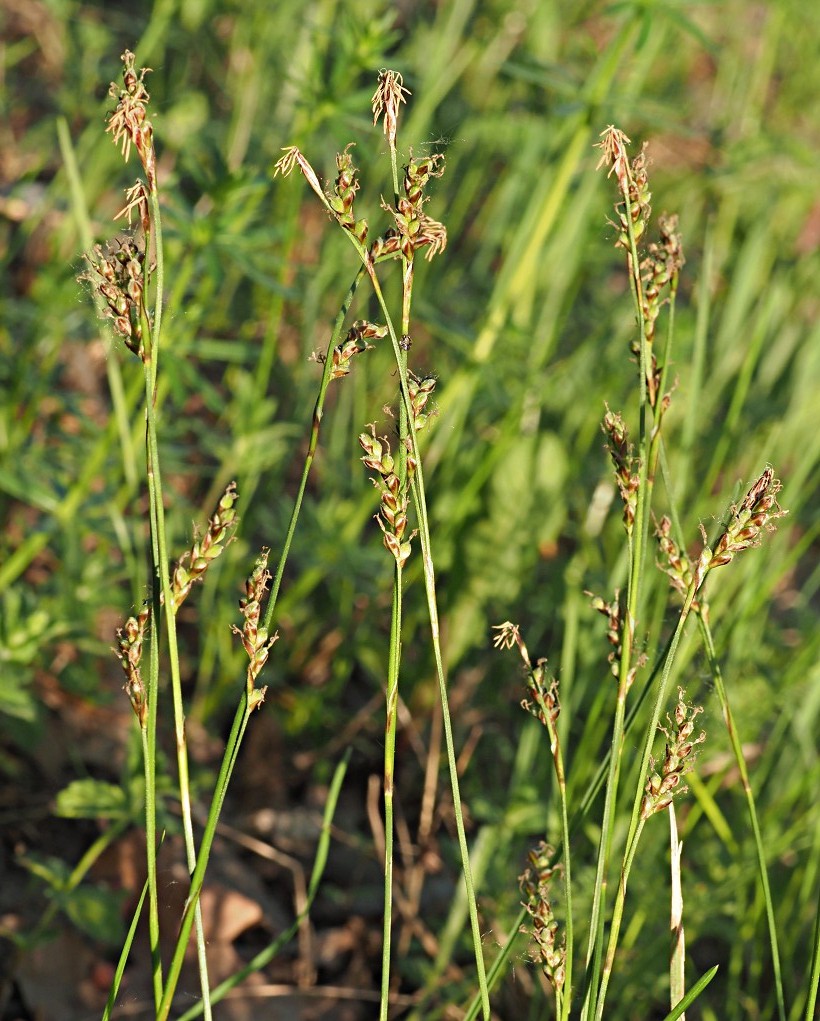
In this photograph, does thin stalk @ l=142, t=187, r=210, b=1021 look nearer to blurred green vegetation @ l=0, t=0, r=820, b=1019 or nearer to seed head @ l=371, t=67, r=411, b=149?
seed head @ l=371, t=67, r=411, b=149

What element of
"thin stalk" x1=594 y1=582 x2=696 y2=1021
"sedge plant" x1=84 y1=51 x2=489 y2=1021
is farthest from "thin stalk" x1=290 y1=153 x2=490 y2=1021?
"thin stalk" x1=594 y1=582 x2=696 y2=1021

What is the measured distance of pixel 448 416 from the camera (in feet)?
6.92

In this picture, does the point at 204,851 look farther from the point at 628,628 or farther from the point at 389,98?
the point at 389,98

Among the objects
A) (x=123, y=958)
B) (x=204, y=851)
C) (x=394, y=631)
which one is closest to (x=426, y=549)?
(x=394, y=631)

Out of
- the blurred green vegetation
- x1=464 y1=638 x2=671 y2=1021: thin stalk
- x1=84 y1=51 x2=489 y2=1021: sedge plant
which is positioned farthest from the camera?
the blurred green vegetation

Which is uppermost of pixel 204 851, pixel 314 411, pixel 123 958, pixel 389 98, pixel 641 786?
pixel 389 98

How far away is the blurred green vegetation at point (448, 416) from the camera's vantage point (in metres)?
1.74

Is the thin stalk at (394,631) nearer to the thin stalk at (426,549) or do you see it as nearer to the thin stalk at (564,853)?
the thin stalk at (426,549)

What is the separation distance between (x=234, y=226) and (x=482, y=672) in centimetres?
100

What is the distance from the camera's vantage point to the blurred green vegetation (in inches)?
68.4

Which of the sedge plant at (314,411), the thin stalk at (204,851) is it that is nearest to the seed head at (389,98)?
the sedge plant at (314,411)

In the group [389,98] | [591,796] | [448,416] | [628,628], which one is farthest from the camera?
[448,416]

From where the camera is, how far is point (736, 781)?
1.98m

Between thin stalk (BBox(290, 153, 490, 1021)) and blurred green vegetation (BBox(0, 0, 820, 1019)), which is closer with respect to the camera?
thin stalk (BBox(290, 153, 490, 1021))
